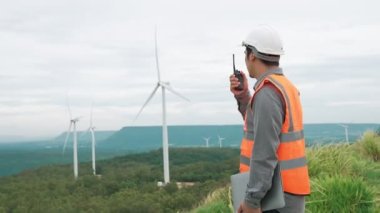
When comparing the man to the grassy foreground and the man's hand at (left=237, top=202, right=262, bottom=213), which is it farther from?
the grassy foreground

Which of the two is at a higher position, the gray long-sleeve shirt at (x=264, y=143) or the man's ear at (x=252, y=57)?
the man's ear at (x=252, y=57)

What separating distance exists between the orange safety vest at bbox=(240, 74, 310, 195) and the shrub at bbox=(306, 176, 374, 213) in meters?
3.19

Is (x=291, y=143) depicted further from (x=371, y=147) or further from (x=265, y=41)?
(x=371, y=147)

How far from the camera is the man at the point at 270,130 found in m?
3.15

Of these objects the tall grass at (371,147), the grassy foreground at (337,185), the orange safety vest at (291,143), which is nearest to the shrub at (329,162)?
the grassy foreground at (337,185)

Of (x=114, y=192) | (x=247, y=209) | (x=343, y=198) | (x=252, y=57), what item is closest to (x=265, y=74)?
(x=252, y=57)

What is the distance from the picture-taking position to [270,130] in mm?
3135

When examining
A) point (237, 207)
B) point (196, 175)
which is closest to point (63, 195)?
point (196, 175)

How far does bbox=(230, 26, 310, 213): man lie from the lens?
10.3 feet

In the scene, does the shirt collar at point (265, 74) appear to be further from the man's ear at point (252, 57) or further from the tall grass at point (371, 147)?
the tall grass at point (371, 147)

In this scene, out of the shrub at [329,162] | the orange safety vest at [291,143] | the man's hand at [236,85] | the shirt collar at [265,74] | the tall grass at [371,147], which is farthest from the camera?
the tall grass at [371,147]

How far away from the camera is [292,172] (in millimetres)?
3266

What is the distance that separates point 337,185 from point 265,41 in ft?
11.9

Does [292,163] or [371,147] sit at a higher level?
[292,163]
